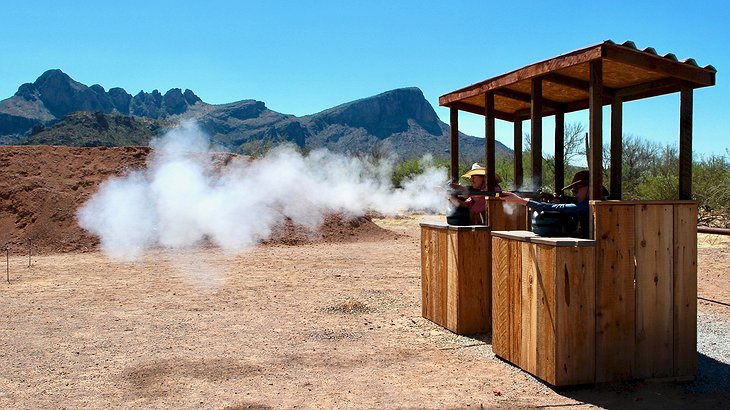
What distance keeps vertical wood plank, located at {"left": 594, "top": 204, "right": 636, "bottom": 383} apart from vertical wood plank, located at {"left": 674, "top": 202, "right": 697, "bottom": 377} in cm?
49

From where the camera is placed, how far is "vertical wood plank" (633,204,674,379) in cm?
493

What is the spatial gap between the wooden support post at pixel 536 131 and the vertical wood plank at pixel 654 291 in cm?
113

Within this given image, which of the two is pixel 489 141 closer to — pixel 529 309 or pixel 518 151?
pixel 518 151

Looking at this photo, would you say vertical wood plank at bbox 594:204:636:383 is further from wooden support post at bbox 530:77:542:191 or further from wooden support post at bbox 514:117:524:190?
wooden support post at bbox 514:117:524:190

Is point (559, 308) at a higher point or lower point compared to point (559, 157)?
lower

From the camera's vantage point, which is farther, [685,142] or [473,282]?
[473,282]

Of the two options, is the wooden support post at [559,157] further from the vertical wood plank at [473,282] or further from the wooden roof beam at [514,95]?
the vertical wood plank at [473,282]

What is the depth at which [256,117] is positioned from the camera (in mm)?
109000

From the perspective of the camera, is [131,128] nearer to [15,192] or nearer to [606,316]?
[15,192]

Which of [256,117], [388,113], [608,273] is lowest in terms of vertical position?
[608,273]

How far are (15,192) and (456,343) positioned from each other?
60.2 ft

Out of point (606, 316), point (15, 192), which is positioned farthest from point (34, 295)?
point (15, 192)

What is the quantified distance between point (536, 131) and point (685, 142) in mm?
1304

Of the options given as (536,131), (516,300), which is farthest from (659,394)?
(536,131)
